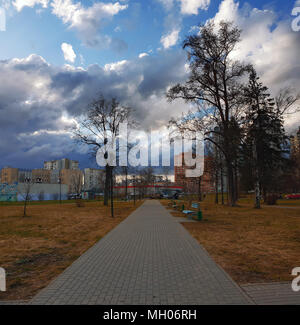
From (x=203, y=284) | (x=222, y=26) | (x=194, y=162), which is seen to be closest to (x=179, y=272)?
(x=203, y=284)

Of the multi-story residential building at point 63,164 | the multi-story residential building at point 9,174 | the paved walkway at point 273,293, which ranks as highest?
the multi-story residential building at point 63,164

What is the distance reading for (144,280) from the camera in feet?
14.0

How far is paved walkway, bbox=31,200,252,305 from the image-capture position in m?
3.47

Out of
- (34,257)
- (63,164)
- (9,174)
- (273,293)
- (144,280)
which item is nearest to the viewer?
(273,293)

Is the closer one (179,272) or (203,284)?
(203,284)

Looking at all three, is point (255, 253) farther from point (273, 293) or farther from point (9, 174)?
point (9, 174)

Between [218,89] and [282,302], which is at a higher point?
[218,89]

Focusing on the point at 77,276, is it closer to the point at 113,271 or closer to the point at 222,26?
the point at 113,271

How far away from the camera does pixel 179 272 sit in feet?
15.4

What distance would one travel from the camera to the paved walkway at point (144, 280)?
347 centimetres

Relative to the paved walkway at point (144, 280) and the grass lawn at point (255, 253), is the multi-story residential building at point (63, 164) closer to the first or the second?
the grass lawn at point (255, 253)

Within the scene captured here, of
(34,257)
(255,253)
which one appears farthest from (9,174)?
(255,253)

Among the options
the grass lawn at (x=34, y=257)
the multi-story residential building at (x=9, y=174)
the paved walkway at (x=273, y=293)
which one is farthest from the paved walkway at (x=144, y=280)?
the multi-story residential building at (x=9, y=174)
